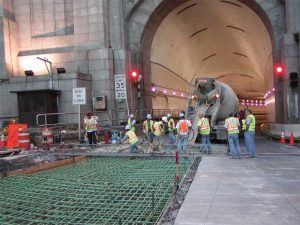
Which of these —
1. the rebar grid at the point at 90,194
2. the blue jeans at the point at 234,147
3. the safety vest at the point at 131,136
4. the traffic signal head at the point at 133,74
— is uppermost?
the traffic signal head at the point at 133,74

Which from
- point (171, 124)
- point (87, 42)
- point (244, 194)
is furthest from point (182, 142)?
point (87, 42)

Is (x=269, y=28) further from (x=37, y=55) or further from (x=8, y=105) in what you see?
(x=8, y=105)

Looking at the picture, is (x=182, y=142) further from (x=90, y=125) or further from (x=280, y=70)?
(x=280, y=70)

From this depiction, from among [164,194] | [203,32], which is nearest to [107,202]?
[164,194]

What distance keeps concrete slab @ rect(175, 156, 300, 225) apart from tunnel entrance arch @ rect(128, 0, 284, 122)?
50.5 ft

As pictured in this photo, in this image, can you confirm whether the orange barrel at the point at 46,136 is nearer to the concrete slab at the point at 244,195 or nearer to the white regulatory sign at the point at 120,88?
the white regulatory sign at the point at 120,88

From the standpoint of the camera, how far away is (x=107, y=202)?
852 cm

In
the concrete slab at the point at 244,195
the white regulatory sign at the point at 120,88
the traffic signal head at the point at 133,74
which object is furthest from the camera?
the traffic signal head at the point at 133,74

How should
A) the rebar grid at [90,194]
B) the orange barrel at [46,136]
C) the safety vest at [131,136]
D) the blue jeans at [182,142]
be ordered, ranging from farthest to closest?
the orange barrel at [46,136] < the blue jeans at [182,142] < the safety vest at [131,136] < the rebar grid at [90,194]

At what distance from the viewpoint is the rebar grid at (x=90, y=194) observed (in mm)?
7359

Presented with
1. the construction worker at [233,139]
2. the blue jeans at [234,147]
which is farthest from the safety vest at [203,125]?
the blue jeans at [234,147]

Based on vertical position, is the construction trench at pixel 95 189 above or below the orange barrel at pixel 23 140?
below

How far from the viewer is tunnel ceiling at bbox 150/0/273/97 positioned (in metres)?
30.9

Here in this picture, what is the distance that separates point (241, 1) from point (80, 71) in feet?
38.4
